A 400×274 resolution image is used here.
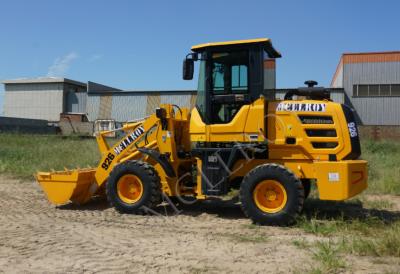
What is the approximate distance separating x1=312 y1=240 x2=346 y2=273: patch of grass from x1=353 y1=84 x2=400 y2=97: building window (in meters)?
34.6

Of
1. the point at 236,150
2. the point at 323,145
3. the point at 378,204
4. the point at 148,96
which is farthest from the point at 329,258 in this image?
the point at 148,96

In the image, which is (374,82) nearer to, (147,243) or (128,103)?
(128,103)

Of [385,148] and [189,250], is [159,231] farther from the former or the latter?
[385,148]

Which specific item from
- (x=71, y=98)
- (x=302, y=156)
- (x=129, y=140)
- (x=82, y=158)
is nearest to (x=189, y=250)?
(x=302, y=156)

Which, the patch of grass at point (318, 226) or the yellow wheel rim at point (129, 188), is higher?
the yellow wheel rim at point (129, 188)

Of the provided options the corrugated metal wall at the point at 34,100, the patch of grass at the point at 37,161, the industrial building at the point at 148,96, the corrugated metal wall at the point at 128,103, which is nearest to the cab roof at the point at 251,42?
the patch of grass at the point at 37,161

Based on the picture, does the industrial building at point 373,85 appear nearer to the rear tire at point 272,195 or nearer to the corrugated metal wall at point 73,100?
the corrugated metal wall at point 73,100

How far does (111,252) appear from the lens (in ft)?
18.9

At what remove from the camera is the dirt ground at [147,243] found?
5160 millimetres

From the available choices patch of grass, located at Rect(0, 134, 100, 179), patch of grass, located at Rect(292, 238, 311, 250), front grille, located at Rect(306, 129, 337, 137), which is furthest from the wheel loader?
patch of grass, located at Rect(0, 134, 100, 179)

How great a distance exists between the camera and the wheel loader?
24.4 feet

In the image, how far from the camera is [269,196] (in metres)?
7.52

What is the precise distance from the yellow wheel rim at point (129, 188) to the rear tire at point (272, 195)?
79.4 inches

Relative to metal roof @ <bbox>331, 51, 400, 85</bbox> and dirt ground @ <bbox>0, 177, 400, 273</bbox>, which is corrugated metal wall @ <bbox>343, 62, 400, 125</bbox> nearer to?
metal roof @ <bbox>331, 51, 400, 85</bbox>
